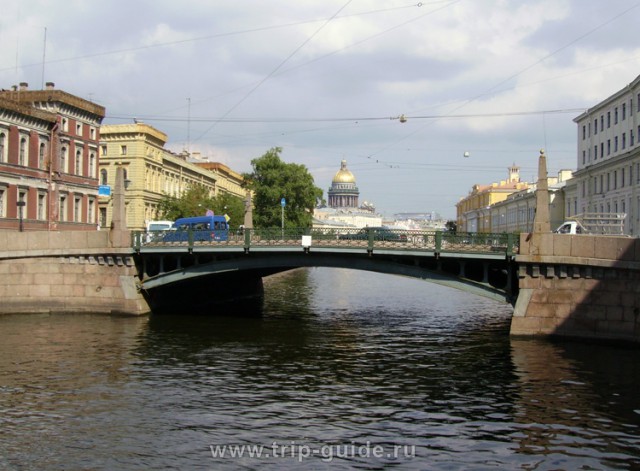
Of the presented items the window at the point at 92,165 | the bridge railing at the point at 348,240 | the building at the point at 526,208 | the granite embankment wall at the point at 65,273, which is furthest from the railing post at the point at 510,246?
the building at the point at 526,208

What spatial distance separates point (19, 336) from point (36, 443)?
16.4m

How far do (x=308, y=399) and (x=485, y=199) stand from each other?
126 m

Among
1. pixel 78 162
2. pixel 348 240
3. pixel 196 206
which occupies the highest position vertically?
pixel 78 162

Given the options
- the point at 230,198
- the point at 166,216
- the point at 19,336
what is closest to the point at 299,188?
the point at 230,198

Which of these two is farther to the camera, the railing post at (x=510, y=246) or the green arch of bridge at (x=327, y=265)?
the green arch of bridge at (x=327, y=265)

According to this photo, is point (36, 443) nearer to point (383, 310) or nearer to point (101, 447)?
point (101, 447)

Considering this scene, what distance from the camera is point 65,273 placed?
130 feet

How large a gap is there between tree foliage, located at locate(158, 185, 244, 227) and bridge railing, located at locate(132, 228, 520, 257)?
37736 millimetres

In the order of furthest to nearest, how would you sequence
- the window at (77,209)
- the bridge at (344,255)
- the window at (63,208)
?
the window at (77,209)
the window at (63,208)
the bridge at (344,255)

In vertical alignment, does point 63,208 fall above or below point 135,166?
below

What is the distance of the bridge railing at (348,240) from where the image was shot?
3231 cm

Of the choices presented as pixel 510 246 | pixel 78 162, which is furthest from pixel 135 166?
pixel 510 246

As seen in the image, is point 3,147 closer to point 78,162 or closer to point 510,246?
point 78,162

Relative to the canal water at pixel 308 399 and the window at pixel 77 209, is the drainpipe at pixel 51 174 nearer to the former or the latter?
the window at pixel 77 209
